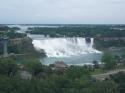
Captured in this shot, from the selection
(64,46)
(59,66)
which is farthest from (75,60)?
(64,46)

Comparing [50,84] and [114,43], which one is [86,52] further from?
[50,84]

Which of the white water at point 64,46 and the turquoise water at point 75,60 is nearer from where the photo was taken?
the turquoise water at point 75,60

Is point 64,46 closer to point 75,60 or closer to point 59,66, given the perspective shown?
point 75,60

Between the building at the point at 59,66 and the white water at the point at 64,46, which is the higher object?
the building at the point at 59,66

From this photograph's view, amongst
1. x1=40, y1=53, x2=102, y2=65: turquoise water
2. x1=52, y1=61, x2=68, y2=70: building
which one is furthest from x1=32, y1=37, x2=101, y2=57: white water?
x1=52, y1=61, x2=68, y2=70: building

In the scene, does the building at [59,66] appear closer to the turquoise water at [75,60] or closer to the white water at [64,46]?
the turquoise water at [75,60]

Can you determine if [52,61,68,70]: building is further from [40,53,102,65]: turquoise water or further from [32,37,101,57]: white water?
[32,37,101,57]: white water

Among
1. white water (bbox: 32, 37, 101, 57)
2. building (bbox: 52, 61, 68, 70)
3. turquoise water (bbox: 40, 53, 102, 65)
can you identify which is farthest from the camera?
white water (bbox: 32, 37, 101, 57)

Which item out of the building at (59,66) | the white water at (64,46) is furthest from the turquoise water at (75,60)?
the building at (59,66)
